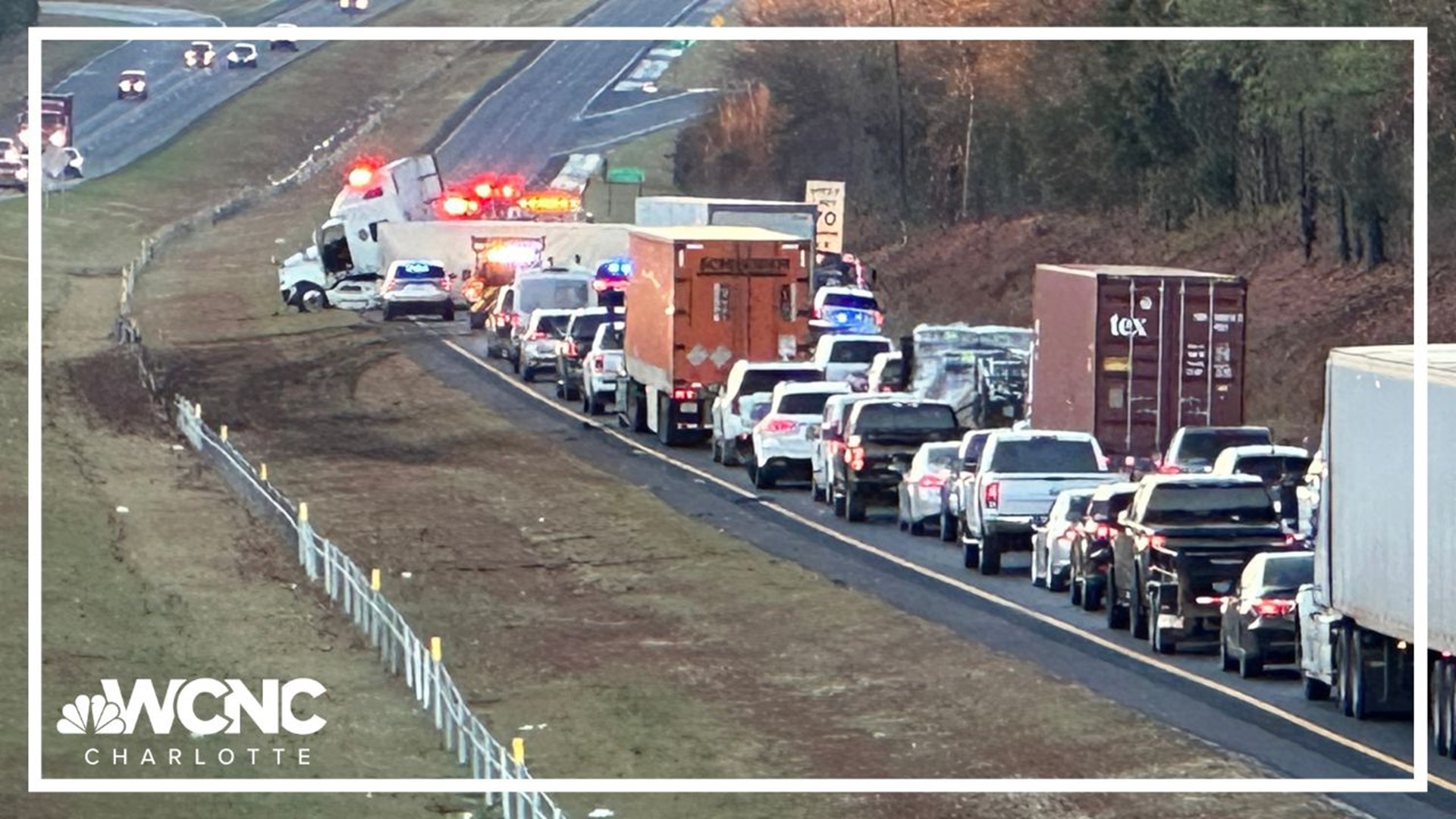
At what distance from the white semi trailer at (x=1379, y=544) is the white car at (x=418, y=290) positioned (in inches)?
1927

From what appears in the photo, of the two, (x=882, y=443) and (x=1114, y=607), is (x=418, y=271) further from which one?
(x=1114, y=607)

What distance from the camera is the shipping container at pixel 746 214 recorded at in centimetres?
6062

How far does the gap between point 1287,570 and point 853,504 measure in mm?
14408

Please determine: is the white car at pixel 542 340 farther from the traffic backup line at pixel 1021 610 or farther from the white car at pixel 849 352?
the white car at pixel 849 352

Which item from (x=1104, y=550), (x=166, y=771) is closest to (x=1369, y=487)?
(x=1104, y=550)

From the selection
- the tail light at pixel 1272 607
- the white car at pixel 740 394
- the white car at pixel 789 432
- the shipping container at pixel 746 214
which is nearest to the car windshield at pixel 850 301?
the shipping container at pixel 746 214

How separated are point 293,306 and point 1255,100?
28.6 meters

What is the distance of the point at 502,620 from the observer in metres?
33.3

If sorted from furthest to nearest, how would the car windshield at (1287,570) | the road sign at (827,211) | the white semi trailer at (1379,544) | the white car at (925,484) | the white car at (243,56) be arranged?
the white car at (243,56)
the road sign at (827,211)
the white car at (925,484)
the car windshield at (1287,570)
the white semi trailer at (1379,544)

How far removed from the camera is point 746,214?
63.2m

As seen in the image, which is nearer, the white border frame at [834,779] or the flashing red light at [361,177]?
the white border frame at [834,779]

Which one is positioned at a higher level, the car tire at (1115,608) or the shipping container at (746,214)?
the shipping container at (746,214)

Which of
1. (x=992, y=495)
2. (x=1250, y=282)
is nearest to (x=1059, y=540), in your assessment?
(x=992, y=495)

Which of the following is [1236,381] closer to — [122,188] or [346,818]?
[346,818]
